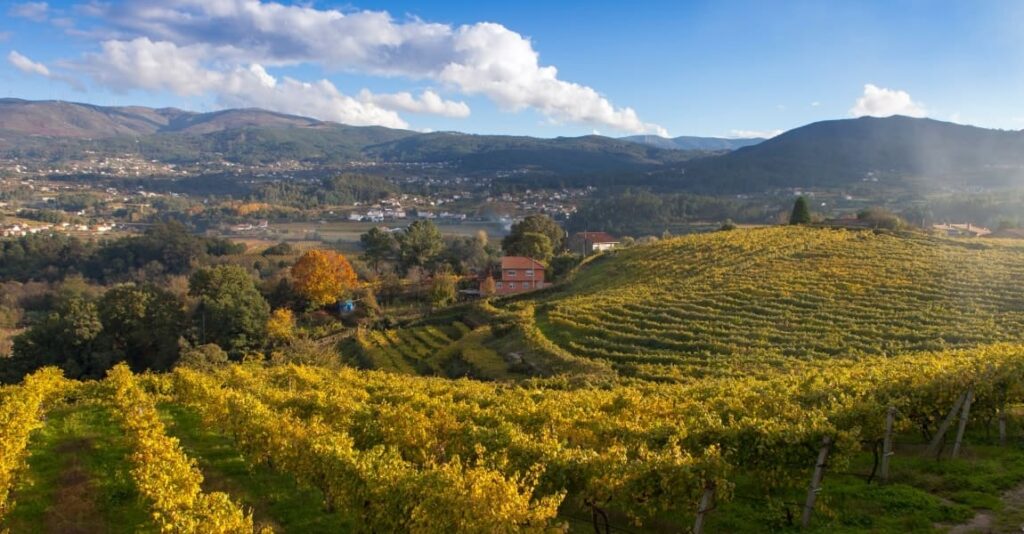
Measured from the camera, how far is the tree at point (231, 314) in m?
45.2

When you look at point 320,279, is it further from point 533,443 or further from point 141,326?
point 533,443

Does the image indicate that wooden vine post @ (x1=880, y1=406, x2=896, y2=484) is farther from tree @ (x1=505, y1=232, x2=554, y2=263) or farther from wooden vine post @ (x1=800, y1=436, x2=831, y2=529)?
tree @ (x1=505, y1=232, x2=554, y2=263)

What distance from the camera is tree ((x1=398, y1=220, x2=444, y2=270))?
244 feet

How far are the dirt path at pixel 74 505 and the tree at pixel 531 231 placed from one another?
5965cm

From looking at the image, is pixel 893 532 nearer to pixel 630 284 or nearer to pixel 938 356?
pixel 938 356

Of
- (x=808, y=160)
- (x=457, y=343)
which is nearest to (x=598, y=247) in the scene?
(x=457, y=343)

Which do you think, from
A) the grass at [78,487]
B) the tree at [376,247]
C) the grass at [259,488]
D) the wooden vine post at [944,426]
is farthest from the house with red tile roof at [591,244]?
the wooden vine post at [944,426]

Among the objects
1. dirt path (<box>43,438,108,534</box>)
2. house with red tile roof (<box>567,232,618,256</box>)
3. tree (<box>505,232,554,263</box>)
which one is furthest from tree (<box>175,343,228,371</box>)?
house with red tile roof (<box>567,232,618,256</box>)

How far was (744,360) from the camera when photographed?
26.2m

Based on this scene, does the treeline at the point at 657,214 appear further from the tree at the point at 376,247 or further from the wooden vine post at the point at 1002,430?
the wooden vine post at the point at 1002,430

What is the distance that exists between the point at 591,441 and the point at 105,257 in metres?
95.0

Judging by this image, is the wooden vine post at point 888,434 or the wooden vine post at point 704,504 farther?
the wooden vine post at point 888,434

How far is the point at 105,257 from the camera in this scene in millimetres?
86750

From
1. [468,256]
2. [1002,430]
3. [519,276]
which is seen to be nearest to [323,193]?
[468,256]
